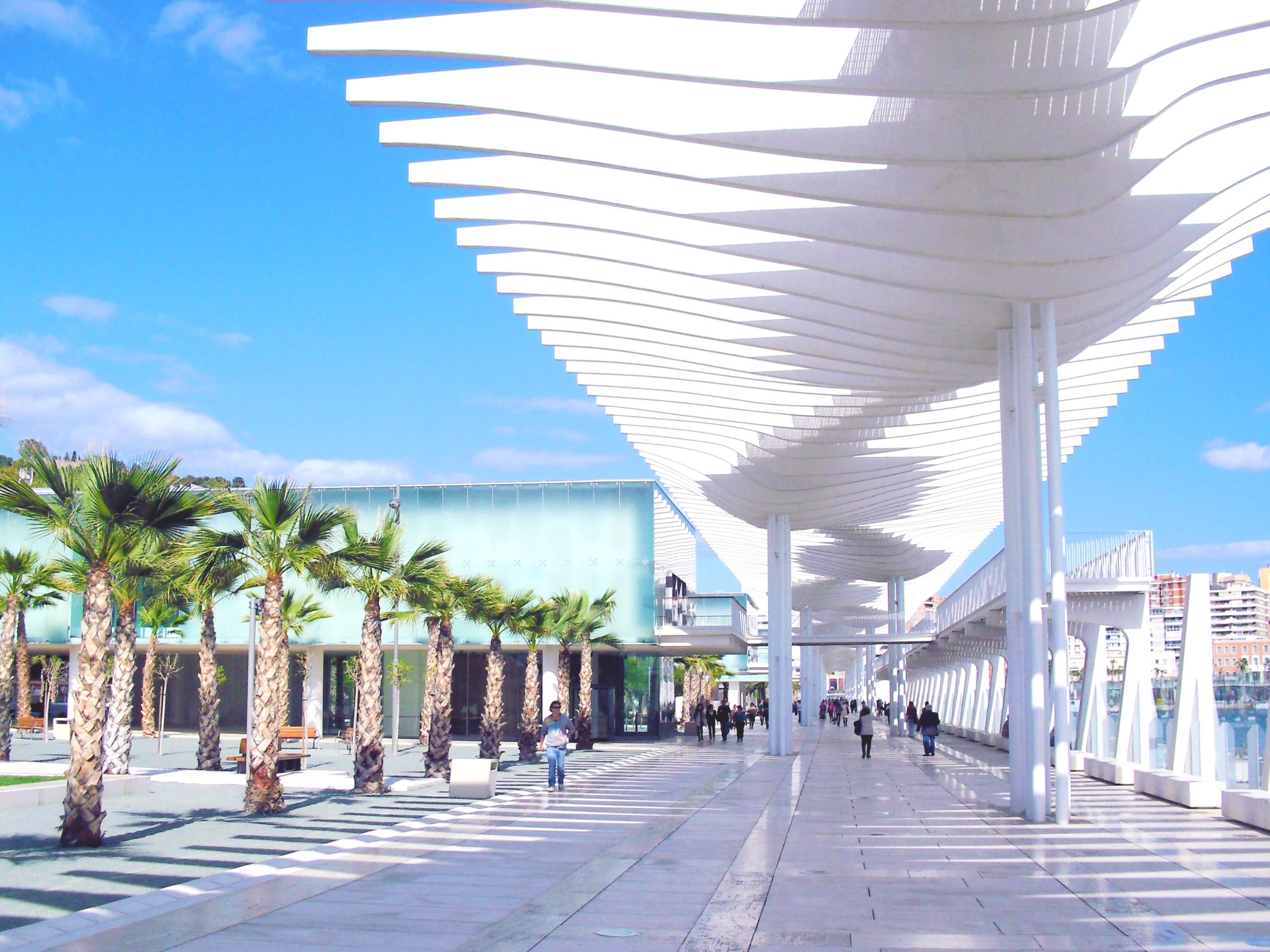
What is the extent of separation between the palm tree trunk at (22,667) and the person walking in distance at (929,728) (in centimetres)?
2157

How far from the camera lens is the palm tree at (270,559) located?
51.4ft

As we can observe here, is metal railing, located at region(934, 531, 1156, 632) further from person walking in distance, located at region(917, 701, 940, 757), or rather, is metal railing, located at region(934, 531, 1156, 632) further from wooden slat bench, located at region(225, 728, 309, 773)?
wooden slat bench, located at region(225, 728, 309, 773)

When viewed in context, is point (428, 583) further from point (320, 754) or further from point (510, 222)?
point (320, 754)

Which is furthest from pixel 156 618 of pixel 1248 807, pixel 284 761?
pixel 1248 807

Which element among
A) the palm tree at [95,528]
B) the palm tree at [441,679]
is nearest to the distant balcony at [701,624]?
the palm tree at [441,679]

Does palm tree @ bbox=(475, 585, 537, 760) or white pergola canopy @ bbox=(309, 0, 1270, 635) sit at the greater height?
white pergola canopy @ bbox=(309, 0, 1270, 635)

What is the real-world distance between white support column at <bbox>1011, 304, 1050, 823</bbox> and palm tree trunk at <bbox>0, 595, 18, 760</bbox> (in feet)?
62.9

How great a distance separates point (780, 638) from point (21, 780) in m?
20.2

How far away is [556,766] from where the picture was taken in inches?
767

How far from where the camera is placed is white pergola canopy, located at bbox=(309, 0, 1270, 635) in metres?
9.88

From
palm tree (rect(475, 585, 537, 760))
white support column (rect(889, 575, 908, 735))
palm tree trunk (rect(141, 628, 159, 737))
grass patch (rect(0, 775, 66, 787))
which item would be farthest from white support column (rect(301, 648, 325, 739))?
grass patch (rect(0, 775, 66, 787))

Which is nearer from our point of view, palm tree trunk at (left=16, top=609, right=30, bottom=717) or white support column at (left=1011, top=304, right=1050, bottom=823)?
white support column at (left=1011, top=304, right=1050, bottom=823)

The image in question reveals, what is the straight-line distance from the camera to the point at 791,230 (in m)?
→ 13.5

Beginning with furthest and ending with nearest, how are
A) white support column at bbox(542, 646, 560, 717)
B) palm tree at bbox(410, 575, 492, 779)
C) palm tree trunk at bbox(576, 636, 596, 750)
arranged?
white support column at bbox(542, 646, 560, 717) < palm tree trunk at bbox(576, 636, 596, 750) < palm tree at bbox(410, 575, 492, 779)
